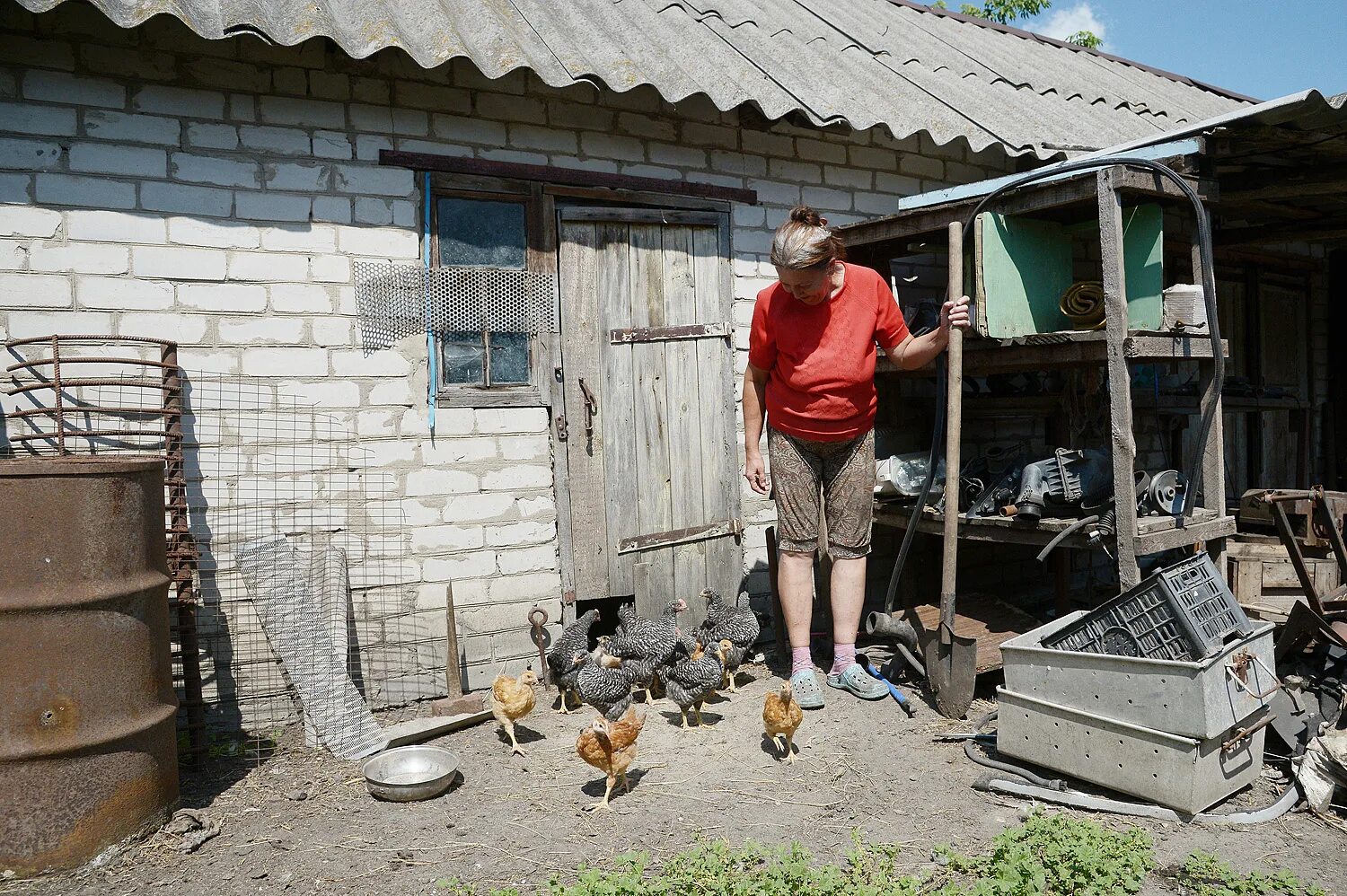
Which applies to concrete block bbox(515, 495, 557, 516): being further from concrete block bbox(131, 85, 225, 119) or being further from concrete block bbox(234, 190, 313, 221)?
concrete block bbox(131, 85, 225, 119)

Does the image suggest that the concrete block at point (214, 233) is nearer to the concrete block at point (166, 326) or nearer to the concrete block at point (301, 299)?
the concrete block at point (301, 299)

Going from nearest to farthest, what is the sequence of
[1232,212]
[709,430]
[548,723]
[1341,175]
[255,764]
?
[255,764], [548,723], [1341,175], [709,430], [1232,212]

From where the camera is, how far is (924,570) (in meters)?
A: 6.38

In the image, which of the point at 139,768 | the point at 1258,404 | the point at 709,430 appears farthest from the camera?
the point at 1258,404

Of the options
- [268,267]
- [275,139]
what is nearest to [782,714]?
[268,267]

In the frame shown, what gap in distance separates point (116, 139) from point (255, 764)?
304 cm

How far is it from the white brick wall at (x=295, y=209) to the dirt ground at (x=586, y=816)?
1.34m

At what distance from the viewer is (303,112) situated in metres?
4.89

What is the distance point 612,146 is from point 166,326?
2.66m

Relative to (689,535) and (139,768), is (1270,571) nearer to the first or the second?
(689,535)

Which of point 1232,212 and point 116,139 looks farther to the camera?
point 1232,212

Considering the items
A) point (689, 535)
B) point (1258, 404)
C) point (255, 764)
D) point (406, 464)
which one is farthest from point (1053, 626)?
point (1258, 404)

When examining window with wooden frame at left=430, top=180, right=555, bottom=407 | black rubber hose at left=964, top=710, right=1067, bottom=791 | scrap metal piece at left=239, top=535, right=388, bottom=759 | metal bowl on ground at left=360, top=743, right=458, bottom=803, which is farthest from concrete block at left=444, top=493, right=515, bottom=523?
black rubber hose at left=964, top=710, right=1067, bottom=791

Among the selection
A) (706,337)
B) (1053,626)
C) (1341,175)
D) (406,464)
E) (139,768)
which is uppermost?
(1341,175)
